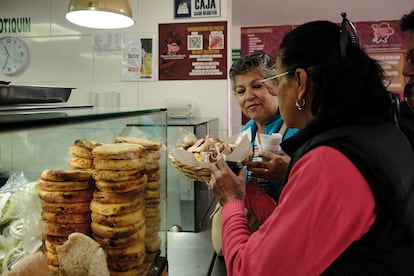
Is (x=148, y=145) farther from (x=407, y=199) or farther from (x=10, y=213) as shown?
(x=407, y=199)

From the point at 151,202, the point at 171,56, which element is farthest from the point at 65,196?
the point at 171,56

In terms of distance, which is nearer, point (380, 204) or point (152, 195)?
point (380, 204)

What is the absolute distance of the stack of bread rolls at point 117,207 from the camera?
829 millimetres

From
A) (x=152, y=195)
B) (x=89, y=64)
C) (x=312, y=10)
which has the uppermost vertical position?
(x=312, y=10)

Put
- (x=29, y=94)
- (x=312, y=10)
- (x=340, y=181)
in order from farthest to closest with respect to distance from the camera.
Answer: (x=312, y=10) < (x=29, y=94) < (x=340, y=181)

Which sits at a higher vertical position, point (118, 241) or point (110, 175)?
point (110, 175)

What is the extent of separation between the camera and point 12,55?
2.78 m

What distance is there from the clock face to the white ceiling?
221cm

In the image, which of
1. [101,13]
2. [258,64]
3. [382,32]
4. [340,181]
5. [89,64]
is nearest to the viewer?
[340,181]

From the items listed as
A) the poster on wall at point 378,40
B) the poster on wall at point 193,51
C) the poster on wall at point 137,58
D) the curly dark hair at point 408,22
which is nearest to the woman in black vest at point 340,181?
the curly dark hair at point 408,22

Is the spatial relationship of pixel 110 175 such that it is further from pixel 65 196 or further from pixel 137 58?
pixel 137 58

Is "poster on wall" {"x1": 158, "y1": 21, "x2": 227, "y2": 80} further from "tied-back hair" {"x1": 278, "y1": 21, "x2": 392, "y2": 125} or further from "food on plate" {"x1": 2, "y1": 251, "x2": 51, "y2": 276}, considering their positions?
"food on plate" {"x1": 2, "y1": 251, "x2": 51, "y2": 276}

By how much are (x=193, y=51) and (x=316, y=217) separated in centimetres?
212

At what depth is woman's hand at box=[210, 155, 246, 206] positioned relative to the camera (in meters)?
1.00
